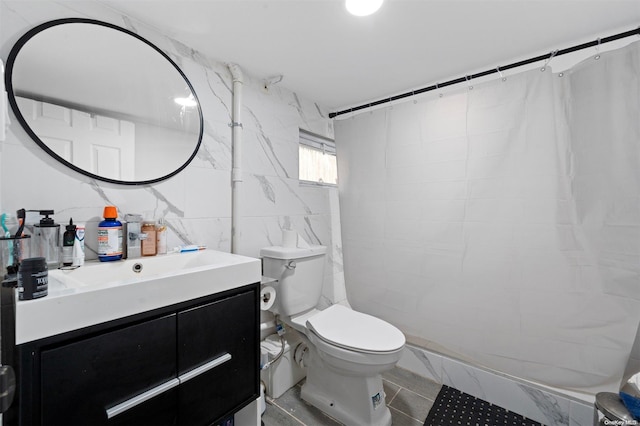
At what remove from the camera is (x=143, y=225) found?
3.88 ft

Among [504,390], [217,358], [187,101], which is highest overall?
[187,101]

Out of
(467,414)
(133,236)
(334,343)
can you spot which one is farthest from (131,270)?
(467,414)

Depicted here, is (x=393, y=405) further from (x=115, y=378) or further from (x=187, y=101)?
(x=187, y=101)

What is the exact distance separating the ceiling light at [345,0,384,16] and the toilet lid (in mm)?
1493

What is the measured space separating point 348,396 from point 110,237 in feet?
4.45

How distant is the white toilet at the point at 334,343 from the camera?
126cm

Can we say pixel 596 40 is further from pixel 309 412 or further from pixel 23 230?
pixel 23 230

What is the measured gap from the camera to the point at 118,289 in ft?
2.44

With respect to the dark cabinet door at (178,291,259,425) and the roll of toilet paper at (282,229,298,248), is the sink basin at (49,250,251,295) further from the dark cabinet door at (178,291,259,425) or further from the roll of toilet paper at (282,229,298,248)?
the roll of toilet paper at (282,229,298,248)

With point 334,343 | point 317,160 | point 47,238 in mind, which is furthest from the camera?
point 317,160

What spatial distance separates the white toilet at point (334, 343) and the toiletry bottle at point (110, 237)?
71cm

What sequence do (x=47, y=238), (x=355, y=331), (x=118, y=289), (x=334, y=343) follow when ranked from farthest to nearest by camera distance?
(x=355, y=331), (x=334, y=343), (x=47, y=238), (x=118, y=289)

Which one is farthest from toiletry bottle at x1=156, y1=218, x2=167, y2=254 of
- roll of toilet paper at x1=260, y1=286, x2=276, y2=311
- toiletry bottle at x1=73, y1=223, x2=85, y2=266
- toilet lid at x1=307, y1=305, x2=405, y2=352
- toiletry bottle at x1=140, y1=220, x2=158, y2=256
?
toilet lid at x1=307, y1=305, x2=405, y2=352

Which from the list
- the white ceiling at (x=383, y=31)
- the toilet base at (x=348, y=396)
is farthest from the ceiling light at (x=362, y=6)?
the toilet base at (x=348, y=396)
